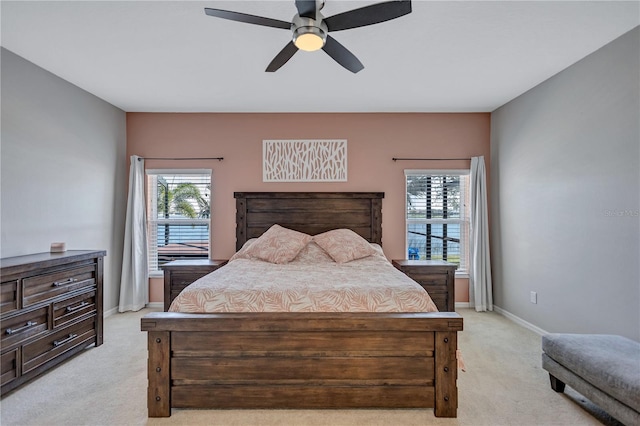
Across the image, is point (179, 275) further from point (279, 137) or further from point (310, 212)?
point (279, 137)

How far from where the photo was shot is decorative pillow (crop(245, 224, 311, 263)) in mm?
3590

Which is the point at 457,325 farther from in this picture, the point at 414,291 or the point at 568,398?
the point at 568,398

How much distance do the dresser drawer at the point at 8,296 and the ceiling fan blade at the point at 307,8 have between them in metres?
2.72

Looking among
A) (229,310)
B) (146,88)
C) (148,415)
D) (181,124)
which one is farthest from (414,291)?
(181,124)

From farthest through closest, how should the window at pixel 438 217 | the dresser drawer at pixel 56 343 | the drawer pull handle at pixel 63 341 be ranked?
the window at pixel 438 217, the drawer pull handle at pixel 63 341, the dresser drawer at pixel 56 343

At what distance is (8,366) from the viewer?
2.32m

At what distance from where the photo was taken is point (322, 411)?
2088 mm

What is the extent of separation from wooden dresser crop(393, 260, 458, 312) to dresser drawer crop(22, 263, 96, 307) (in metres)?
3.26

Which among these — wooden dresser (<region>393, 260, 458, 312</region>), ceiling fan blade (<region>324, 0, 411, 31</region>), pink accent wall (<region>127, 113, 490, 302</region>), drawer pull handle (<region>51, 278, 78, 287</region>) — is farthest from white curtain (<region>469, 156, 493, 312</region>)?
drawer pull handle (<region>51, 278, 78, 287</region>)

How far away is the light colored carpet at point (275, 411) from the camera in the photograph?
2010mm

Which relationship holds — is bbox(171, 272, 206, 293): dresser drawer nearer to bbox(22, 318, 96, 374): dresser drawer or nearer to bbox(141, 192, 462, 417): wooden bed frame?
bbox(22, 318, 96, 374): dresser drawer

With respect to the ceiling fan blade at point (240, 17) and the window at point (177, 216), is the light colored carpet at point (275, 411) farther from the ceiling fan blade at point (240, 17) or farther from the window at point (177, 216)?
the ceiling fan blade at point (240, 17)

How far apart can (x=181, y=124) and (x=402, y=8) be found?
356cm

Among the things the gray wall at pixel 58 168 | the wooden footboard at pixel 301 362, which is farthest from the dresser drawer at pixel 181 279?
the wooden footboard at pixel 301 362
